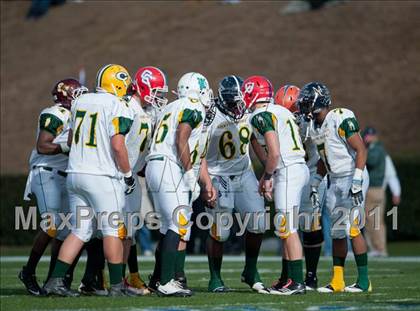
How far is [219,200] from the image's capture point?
36.4 ft

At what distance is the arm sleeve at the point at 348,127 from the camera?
36.0 ft

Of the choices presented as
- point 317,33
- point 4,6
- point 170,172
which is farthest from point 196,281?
point 4,6

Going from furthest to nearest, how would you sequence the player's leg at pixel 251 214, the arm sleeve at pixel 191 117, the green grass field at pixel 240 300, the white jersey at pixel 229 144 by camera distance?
the white jersey at pixel 229 144 → the player's leg at pixel 251 214 → the arm sleeve at pixel 191 117 → the green grass field at pixel 240 300

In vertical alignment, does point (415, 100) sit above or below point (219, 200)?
above

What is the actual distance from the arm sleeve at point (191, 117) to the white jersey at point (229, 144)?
3.08 feet

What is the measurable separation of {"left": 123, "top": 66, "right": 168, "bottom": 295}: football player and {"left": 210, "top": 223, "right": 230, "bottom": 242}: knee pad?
79 centimetres

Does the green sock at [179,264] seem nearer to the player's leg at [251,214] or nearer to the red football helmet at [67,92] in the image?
the player's leg at [251,214]

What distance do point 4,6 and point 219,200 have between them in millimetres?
34926

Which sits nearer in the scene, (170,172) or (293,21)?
(170,172)

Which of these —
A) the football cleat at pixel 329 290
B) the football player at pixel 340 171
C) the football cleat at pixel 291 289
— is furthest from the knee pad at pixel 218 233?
the football cleat at pixel 329 290

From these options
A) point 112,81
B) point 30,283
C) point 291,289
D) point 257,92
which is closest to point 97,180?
point 112,81

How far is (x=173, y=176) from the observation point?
10180 millimetres

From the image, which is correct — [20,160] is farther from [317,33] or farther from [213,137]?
[213,137]

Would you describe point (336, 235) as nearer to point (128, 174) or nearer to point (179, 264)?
point (179, 264)
